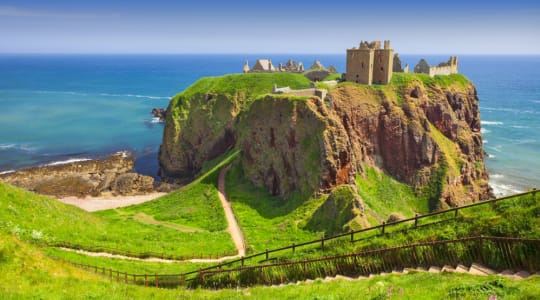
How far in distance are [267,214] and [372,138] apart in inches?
822

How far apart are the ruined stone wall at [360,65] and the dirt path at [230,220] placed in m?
24.5

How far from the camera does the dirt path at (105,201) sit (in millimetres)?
63744

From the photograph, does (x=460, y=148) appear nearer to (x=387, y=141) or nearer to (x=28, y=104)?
(x=387, y=141)

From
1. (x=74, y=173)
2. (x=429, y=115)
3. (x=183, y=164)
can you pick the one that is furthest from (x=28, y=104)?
(x=429, y=115)

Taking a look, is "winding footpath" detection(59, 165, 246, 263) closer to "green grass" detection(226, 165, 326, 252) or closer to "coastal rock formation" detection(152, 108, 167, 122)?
"green grass" detection(226, 165, 326, 252)

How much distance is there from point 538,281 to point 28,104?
184031 mm

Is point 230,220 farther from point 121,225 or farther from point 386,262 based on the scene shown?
point 386,262

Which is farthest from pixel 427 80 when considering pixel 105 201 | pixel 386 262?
pixel 105 201

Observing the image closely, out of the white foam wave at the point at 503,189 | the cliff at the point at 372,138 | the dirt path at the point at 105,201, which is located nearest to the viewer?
the cliff at the point at 372,138

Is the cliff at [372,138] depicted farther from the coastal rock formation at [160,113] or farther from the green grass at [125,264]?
the coastal rock formation at [160,113]

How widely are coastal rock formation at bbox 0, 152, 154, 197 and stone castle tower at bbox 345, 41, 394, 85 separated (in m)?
41.6

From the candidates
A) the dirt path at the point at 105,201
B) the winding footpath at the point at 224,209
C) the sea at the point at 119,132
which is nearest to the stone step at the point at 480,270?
the winding footpath at the point at 224,209

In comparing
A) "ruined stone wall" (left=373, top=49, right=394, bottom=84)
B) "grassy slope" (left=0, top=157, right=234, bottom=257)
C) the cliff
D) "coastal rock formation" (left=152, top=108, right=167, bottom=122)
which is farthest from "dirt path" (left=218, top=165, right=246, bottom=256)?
"coastal rock formation" (left=152, top=108, right=167, bottom=122)

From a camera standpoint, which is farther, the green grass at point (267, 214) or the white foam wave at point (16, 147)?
the white foam wave at point (16, 147)
